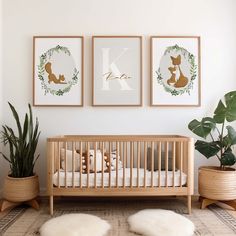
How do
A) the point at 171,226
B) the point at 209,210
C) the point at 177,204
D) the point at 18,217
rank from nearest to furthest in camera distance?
the point at 171,226
the point at 18,217
the point at 209,210
the point at 177,204

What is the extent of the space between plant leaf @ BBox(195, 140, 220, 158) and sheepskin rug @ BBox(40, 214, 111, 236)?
4.14 ft

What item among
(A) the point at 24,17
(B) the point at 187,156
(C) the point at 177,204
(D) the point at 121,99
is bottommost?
(C) the point at 177,204

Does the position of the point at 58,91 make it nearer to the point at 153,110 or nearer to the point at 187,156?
the point at 153,110

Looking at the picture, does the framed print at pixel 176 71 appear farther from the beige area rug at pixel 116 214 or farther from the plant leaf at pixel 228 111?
the beige area rug at pixel 116 214

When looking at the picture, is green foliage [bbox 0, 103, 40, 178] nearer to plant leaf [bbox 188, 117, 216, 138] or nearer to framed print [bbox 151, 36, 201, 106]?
framed print [bbox 151, 36, 201, 106]

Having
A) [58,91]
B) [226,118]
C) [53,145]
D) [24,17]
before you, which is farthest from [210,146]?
[24,17]

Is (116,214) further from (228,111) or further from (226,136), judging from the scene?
(228,111)

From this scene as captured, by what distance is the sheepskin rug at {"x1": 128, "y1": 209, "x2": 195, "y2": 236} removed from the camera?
6.74 ft

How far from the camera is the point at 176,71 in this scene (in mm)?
3096

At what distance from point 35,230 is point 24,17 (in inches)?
94.3

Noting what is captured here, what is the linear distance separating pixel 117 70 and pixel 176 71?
0.71 m

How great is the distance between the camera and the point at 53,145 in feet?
8.12

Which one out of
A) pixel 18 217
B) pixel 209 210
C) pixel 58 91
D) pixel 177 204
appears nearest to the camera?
pixel 18 217

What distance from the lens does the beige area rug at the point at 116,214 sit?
2.15m
